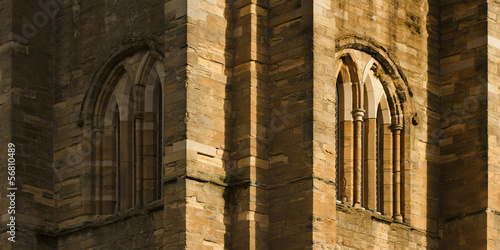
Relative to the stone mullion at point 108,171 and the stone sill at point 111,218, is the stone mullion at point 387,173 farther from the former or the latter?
the stone mullion at point 108,171

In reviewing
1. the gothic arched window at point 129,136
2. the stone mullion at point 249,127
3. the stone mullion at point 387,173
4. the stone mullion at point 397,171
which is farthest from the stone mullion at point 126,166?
the stone mullion at point 397,171

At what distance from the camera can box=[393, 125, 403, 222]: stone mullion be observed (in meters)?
31.8

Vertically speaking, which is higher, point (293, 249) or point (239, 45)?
point (239, 45)

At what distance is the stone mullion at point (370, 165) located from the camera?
3150cm

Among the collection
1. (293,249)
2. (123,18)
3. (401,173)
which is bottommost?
(293,249)

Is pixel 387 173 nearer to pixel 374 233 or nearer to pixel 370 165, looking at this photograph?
pixel 370 165

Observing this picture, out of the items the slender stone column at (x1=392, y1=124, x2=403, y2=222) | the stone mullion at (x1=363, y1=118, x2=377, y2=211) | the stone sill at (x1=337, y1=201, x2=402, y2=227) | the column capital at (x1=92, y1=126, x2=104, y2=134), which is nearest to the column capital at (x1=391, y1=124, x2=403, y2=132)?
the slender stone column at (x1=392, y1=124, x2=403, y2=222)

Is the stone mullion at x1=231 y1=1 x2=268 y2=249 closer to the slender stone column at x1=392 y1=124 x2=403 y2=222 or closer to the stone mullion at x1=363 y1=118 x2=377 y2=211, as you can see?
the stone mullion at x1=363 y1=118 x2=377 y2=211

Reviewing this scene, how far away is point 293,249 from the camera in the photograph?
2895 centimetres

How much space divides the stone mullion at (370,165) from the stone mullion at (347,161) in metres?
0.48

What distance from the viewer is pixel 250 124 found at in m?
29.7

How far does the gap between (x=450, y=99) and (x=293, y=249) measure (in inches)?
230

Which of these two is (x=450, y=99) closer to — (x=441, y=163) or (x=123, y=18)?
(x=441, y=163)

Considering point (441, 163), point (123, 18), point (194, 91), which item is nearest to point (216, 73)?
point (194, 91)
